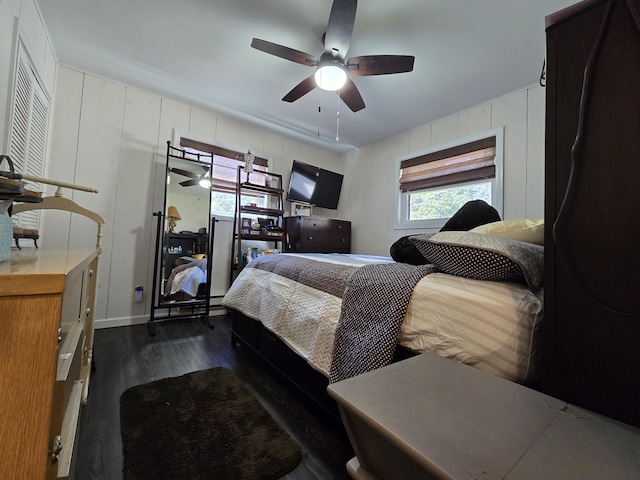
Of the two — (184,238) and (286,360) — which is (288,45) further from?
(286,360)

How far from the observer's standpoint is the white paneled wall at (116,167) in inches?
101

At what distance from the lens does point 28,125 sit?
1.89m

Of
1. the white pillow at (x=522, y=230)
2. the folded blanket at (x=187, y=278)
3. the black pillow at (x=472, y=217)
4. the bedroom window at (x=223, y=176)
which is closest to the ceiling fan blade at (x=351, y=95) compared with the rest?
the black pillow at (x=472, y=217)

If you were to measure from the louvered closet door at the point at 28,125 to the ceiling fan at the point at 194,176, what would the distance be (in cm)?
99

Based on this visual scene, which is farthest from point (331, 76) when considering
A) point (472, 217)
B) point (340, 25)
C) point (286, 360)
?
point (286, 360)

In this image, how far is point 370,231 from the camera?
4.03 m

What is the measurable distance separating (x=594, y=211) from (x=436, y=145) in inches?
119

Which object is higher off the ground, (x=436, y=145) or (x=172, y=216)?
(x=436, y=145)

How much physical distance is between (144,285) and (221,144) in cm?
188

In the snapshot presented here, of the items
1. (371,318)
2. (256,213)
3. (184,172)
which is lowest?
(371,318)

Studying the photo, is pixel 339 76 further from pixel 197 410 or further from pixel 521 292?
pixel 197 410

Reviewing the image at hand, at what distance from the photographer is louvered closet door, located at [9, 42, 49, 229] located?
1.69 m

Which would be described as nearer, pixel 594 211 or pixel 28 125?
pixel 594 211

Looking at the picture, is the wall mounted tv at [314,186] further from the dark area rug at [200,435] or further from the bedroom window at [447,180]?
the dark area rug at [200,435]
